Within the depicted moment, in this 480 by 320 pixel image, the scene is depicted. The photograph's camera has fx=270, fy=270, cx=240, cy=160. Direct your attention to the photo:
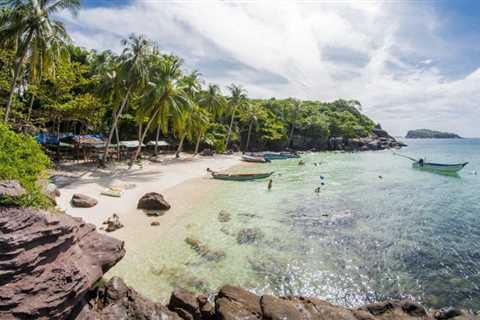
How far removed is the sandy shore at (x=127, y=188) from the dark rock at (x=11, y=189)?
17.4 feet

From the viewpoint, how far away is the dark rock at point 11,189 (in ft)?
17.9

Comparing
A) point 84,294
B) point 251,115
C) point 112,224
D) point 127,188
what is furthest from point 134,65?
point 251,115

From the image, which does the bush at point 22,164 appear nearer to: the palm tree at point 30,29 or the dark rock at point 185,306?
the dark rock at point 185,306

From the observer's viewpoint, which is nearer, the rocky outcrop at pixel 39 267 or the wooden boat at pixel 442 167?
the rocky outcrop at pixel 39 267

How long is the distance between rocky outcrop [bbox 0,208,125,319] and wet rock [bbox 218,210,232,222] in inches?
308

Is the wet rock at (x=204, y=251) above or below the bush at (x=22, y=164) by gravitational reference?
below

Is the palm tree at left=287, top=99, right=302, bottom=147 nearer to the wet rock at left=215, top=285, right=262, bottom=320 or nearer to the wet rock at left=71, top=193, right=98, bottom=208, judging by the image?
the wet rock at left=71, top=193, right=98, bottom=208

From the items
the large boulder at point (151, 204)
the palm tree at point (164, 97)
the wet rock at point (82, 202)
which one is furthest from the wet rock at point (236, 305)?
the palm tree at point (164, 97)

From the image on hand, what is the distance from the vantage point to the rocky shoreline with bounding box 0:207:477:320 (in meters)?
4.86

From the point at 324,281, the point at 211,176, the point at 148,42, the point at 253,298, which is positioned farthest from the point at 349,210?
the point at 148,42

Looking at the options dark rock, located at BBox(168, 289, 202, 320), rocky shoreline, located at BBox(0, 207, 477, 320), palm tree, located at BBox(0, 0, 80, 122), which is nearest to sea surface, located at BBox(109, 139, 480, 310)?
dark rock, located at BBox(168, 289, 202, 320)

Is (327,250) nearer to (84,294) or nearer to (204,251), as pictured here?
(204,251)

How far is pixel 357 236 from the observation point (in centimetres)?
1230

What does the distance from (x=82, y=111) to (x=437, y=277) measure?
25.8 meters
